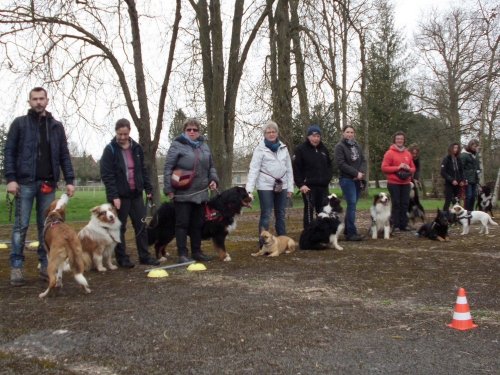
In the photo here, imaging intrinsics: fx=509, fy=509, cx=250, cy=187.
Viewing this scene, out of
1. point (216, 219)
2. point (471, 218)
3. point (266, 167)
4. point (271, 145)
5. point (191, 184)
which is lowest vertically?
point (471, 218)

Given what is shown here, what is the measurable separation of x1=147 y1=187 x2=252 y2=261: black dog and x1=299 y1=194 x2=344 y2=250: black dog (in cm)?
142

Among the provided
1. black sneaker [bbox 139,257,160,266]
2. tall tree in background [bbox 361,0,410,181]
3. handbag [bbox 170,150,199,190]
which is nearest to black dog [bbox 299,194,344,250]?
handbag [bbox 170,150,199,190]

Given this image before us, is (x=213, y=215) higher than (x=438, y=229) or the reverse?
higher

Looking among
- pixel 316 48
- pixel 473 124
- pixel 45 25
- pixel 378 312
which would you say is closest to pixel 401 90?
pixel 473 124

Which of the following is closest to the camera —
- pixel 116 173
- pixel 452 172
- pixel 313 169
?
pixel 116 173

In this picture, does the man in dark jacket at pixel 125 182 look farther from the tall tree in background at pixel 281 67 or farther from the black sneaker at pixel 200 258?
the tall tree in background at pixel 281 67

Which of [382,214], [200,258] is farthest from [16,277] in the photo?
[382,214]

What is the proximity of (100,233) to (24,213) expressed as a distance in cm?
110

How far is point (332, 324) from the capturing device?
416 centimetres

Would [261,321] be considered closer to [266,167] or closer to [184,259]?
[184,259]

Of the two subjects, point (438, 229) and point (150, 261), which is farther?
point (438, 229)

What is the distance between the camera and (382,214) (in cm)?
962

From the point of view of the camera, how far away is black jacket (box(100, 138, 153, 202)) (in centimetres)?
684

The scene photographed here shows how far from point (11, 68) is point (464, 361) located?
12.0m
